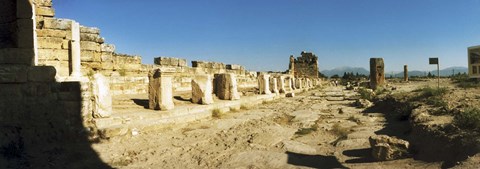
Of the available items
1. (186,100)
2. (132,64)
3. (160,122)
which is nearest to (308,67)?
(132,64)

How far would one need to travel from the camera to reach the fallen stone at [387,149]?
3.96 metres

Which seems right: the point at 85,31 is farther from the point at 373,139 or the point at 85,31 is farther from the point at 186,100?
the point at 373,139

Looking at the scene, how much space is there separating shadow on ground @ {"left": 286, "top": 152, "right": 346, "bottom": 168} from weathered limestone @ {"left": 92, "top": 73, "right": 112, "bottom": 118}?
3.26 metres

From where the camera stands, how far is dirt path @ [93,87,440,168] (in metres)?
4.23

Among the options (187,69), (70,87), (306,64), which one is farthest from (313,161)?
(306,64)

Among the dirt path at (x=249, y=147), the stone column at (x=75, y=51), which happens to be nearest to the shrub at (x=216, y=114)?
the dirt path at (x=249, y=147)

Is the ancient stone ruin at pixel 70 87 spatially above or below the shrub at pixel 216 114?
above

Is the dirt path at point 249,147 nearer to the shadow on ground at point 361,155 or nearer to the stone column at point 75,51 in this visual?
the shadow on ground at point 361,155

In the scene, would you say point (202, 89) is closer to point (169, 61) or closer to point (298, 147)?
point (298, 147)

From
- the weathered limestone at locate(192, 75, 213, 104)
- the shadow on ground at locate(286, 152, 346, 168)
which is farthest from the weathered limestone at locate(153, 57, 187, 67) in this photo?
the shadow on ground at locate(286, 152, 346, 168)

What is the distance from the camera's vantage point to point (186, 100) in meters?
9.10

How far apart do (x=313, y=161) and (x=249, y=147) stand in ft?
3.87

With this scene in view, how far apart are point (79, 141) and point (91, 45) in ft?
23.6

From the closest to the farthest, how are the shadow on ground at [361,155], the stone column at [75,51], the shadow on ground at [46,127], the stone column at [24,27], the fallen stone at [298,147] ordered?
the shadow on ground at [361,155], the shadow on ground at [46,127], the fallen stone at [298,147], the stone column at [24,27], the stone column at [75,51]
